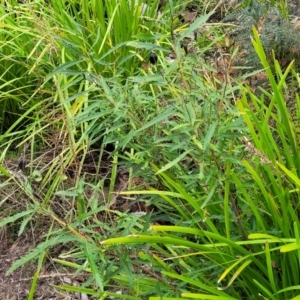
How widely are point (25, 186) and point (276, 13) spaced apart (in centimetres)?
185

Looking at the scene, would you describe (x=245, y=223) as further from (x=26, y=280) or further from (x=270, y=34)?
(x=270, y=34)

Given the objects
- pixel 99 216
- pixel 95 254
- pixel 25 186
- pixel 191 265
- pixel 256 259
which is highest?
pixel 25 186

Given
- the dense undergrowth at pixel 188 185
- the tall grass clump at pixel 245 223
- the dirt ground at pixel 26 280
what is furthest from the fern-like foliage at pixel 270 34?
the dirt ground at pixel 26 280

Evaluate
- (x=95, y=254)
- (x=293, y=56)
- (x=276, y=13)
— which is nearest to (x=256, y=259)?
(x=95, y=254)

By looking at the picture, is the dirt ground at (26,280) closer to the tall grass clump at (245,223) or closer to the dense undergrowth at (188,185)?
the dense undergrowth at (188,185)

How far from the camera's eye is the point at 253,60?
2648 mm

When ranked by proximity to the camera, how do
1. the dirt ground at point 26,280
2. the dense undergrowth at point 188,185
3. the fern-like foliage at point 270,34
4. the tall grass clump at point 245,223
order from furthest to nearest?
the fern-like foliage at point 270,34 < the dirt ground at point 26,280 < the tall grass clump at point 245,223 < the dense undergrowth at point 188,185

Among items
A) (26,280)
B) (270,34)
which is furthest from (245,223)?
(270,34)

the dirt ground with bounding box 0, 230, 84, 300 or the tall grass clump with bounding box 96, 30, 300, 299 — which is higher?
the tall grass clump with bounding box 96, 30, 300, 299

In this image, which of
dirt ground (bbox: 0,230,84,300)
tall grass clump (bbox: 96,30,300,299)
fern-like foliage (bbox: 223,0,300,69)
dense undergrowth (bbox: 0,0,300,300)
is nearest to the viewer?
dense undergrowth (bbox: 0,0,300,300)

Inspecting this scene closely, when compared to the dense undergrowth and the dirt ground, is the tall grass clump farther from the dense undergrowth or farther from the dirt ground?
the dirt ground

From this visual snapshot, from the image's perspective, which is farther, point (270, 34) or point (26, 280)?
point (270, 34)

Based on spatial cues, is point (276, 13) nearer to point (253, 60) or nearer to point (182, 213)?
point (253, 60)

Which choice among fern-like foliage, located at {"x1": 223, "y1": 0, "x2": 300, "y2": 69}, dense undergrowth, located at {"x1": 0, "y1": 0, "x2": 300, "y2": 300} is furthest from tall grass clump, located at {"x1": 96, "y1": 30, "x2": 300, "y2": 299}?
fern-like foliage, located at {"x1": 223, "y1": 0, "x2": 300, "y2": 69}
